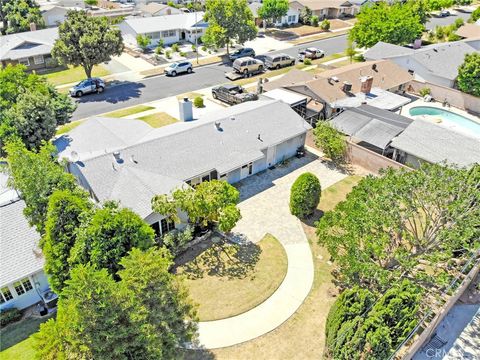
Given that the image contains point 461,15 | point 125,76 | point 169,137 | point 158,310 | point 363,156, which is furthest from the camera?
point 461,15

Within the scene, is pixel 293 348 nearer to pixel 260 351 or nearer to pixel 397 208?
pixel 260 351

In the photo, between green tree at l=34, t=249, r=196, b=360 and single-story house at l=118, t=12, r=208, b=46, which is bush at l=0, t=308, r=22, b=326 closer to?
green tree at l=34, t=249, r=196, b=360

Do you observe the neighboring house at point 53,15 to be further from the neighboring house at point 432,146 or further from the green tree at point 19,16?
the neighboring house at point 432,146

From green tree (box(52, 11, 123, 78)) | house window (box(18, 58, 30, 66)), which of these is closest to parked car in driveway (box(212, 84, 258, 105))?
green tree (box(52, 11, 123, 78))

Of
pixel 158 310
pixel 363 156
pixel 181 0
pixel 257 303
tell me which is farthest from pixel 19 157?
pixel 181 0

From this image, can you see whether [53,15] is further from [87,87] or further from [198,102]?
[198,102]

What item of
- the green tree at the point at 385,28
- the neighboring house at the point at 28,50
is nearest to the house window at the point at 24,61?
the neighboring house at the point at 28,50

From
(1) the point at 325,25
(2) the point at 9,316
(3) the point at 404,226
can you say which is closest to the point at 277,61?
(1) the point at 325,25
